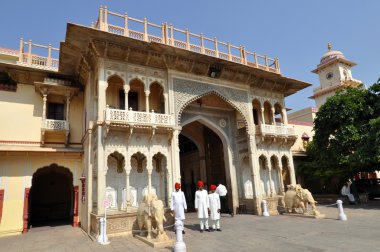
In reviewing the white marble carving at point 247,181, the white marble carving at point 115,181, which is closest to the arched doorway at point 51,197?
the white marble carving at point 115,181

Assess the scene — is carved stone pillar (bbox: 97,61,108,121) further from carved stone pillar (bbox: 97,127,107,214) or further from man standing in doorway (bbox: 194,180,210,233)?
man standing in doorway (bbox: 194,180,210,233)

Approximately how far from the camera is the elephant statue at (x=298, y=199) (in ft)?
38.4

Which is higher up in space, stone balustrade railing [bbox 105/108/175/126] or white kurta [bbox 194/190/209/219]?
stone balustrade railing [bbox 105/108/175/126]

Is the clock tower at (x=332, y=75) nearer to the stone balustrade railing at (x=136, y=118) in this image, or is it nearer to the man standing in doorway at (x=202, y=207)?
the stone balustrade railing at (x=136, y=118)

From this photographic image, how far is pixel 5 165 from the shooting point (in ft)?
37.7

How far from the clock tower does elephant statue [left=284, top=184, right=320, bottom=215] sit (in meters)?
22.7

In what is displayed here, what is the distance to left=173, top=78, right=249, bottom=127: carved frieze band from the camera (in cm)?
1252

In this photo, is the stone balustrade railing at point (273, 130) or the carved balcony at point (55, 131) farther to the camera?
the stone balustrade railing at point (273, 130)

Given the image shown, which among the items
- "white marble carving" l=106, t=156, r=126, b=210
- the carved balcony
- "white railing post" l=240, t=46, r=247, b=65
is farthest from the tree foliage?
the carved balcony

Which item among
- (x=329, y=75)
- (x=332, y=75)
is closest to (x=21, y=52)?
(x=332, y=75)

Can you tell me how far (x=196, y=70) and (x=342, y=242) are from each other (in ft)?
30.0

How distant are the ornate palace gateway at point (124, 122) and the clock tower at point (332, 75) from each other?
18803mm

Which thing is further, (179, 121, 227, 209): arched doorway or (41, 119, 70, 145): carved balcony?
(179, 121, 227, 209): arched doorway

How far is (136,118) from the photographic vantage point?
10828 millimetres
